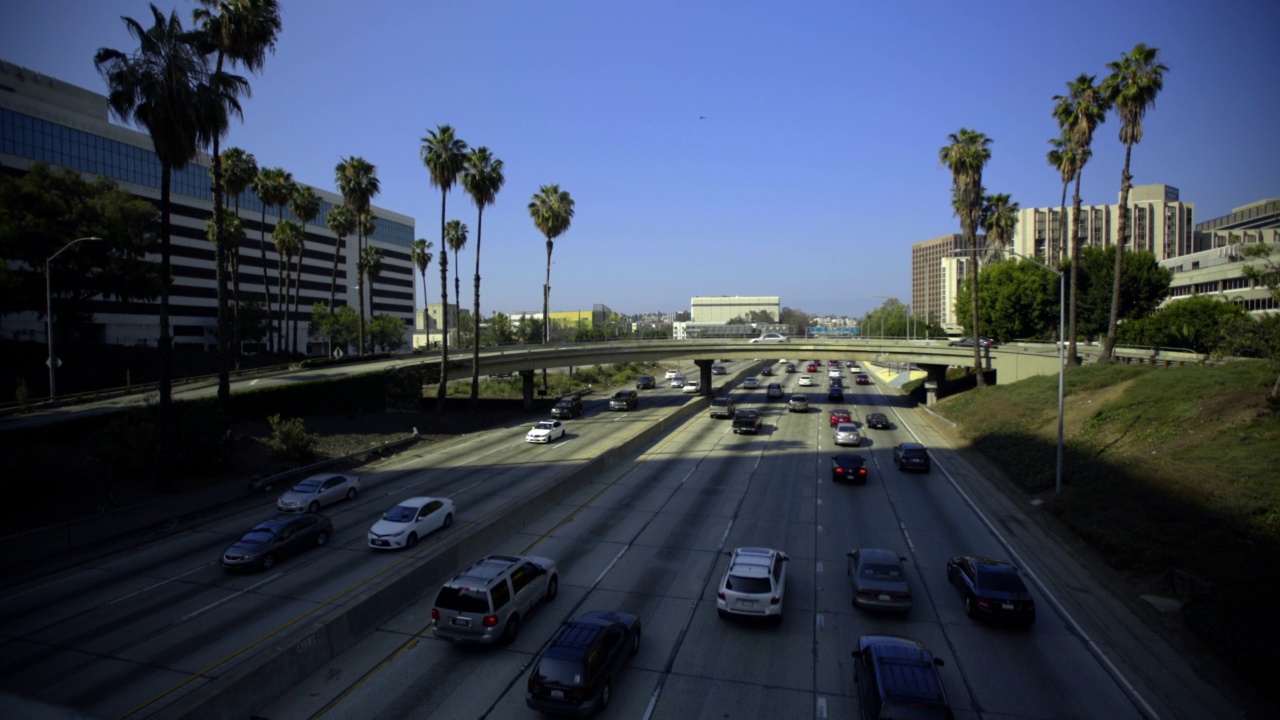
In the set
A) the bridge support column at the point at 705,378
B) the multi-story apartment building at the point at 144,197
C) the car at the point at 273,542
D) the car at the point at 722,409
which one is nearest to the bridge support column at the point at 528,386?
the car at the point at 722,409

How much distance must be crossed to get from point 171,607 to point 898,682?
17753 mm

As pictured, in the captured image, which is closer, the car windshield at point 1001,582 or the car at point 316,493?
the car windshield at point 1001,582

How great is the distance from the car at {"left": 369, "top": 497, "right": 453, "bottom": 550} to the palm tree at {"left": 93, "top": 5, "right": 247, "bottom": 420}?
483 inches

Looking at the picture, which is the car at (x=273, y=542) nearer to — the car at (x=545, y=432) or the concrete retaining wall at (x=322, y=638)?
the concrete retaining wall at (x=322, y=638)

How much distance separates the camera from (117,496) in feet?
87.2

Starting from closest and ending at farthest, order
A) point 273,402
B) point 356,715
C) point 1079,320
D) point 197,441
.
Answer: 1. point 356,715
2. point 197,441
3. point 273,402
4. point 1079,320

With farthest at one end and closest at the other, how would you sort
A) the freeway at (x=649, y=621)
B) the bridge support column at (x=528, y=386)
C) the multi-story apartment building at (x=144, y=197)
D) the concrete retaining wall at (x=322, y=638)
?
the multi-story apartment building at (x=144, y=197)
the bridge support column at (x=528, y=386)
the freeway at (x=649, y=621)
the concrete retaining wall at (x=322, y=638)

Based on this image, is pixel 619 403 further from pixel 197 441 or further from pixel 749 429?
pixel 197 441

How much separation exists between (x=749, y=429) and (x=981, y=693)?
117ft

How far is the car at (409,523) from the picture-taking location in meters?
22.5

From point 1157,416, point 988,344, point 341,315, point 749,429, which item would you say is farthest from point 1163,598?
point 341,315

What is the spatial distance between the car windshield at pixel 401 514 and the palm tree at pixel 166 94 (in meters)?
12.1

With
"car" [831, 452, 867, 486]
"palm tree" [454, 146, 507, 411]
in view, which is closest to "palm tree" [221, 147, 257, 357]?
"palm tree" [454, 146, 507, 411]

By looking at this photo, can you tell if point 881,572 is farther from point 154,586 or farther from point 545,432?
point 545,432
